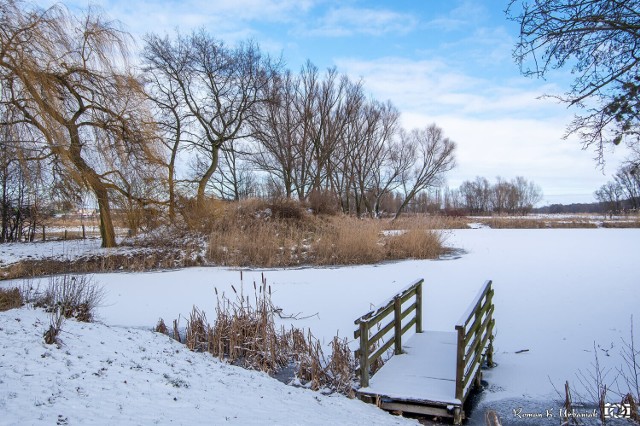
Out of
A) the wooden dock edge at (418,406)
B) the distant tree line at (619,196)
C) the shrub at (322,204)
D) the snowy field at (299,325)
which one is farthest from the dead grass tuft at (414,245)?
the distant tree line at (619,196)

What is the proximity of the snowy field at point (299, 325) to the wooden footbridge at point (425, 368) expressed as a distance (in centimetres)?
25

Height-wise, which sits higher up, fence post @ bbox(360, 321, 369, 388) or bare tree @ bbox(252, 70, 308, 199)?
bare tree @ bbox(252, 70, 308, 199)

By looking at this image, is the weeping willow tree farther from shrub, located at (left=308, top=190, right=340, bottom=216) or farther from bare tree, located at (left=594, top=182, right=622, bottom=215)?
bare tree, located at (left=594, top=182, right=622, bottom=215)

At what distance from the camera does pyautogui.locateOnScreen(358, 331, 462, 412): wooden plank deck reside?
4500mm

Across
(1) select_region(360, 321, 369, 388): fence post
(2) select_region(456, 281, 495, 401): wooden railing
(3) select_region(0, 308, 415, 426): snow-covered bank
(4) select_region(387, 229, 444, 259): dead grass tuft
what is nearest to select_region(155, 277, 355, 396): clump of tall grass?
(3) select_region(0, 308, 415, 426): snow-covered bank

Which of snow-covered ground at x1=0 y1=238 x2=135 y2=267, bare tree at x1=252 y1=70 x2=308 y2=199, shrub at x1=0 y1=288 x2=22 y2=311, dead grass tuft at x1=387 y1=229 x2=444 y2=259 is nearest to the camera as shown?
shrub at x1=0 y1=288 x2=22 y2=311

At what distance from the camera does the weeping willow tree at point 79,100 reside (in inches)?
415

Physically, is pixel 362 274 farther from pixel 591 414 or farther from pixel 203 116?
pixel 203 116

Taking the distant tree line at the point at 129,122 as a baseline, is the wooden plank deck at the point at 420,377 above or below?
below

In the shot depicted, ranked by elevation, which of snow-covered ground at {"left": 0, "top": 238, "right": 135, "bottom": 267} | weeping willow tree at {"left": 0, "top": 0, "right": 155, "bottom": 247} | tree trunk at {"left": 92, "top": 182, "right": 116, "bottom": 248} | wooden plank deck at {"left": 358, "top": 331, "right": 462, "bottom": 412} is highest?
weeping willow tree at {"left": 0, "top": 0, "right": 155, "bottom": 247}

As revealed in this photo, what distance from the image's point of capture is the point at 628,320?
23.7 ft

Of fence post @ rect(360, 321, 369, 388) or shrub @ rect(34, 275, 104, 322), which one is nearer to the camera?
fence post @ rect(360, 321, 369, 388)

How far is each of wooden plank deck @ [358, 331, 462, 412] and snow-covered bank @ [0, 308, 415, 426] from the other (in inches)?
10.0

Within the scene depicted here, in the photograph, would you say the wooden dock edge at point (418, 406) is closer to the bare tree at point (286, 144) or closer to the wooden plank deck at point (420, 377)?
the wooden plank deck at point (420, 377)
